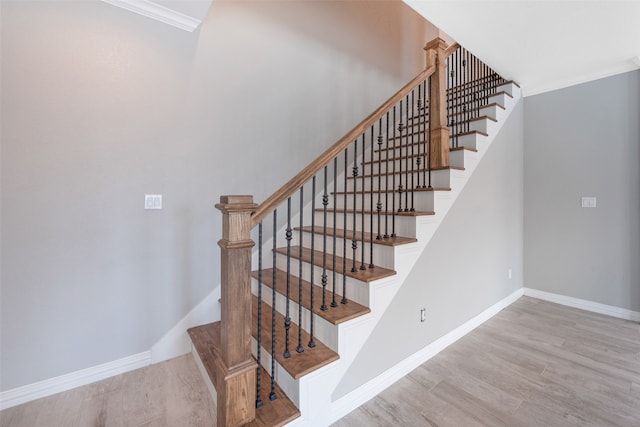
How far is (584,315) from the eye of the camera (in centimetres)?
296

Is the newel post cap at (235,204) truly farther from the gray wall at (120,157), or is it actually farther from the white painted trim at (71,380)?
the white painted trim at (71,380)

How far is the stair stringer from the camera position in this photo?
1439mm

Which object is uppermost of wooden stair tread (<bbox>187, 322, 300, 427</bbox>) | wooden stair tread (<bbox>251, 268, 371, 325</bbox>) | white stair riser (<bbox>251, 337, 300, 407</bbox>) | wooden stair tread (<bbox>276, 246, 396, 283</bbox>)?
wooden stair tread (<bbox>276, 246, 396, 283</bbox>)

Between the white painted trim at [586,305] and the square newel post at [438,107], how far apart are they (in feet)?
8.07

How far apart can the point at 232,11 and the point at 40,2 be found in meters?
1.25

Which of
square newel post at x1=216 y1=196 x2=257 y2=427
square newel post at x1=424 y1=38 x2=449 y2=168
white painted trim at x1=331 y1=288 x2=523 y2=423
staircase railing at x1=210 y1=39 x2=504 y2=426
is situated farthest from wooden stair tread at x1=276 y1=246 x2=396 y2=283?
square newel post at x1=424 y1=38 x2=449 y2=168

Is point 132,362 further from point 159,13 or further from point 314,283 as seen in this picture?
point 159,13

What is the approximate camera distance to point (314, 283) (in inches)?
81.2

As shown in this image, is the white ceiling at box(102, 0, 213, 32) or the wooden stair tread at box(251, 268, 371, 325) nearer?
the wooden stair tread at box(251, 268, 371, 325)

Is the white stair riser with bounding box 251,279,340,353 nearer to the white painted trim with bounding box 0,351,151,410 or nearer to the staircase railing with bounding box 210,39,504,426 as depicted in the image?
the staircase railing with bounding box 210,39,504,426

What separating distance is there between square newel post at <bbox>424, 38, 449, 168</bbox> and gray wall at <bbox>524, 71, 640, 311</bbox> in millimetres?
1989

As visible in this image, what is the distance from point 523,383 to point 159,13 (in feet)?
11.8

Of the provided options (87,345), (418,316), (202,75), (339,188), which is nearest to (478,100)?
Result: (339,188)

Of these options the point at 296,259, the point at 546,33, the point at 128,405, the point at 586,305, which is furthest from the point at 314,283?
the point at 586,305
